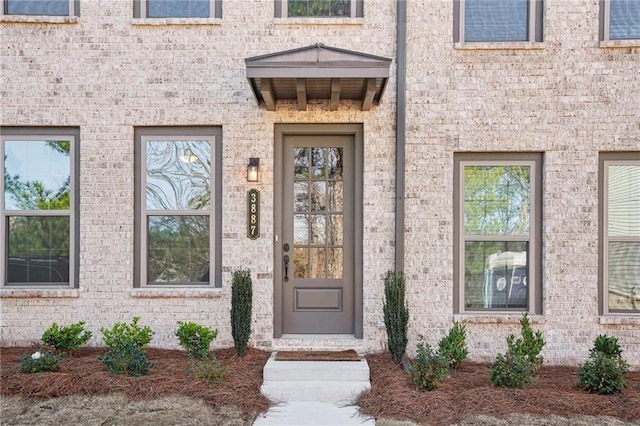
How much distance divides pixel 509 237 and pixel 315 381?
9.26 feet

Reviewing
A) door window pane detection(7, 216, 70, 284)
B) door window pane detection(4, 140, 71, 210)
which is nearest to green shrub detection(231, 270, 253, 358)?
door window pane detection(7, 216, 70, 284)

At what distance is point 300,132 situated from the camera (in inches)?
217

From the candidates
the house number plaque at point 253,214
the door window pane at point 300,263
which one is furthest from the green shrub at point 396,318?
the house number plaque at point 253,214

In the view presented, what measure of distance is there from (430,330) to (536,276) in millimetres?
1406

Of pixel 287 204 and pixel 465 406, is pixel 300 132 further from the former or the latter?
pixel 465 406

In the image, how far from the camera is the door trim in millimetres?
5469

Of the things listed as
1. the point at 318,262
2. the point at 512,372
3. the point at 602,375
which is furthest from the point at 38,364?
the point at 602,375

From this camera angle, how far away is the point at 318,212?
5.59 metres

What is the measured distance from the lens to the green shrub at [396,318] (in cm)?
496

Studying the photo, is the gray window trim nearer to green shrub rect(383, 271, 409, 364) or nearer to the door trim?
the door trim

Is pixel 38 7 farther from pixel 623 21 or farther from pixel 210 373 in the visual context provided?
pixel 623 21

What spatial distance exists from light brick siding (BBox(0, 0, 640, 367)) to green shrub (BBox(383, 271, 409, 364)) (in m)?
0.39

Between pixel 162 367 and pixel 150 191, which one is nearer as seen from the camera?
pixel 162 367

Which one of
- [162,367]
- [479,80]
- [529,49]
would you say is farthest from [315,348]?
[529,49]
